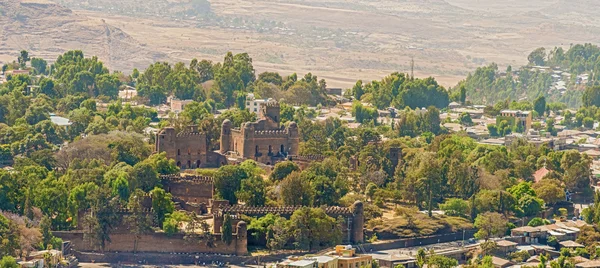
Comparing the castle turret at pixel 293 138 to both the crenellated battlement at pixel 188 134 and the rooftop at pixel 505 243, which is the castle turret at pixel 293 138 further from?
the rooftop at pixel 505 243

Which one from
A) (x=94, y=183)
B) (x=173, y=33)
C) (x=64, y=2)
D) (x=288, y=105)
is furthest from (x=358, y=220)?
(x=64, y=2)

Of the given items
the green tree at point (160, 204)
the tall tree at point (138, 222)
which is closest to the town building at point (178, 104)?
the green tree at point (160, 204)

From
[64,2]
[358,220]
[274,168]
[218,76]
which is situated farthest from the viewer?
[64,2]

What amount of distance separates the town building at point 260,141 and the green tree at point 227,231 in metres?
14.2

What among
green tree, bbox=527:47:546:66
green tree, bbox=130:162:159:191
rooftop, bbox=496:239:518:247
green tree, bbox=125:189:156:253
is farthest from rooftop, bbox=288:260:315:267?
green tree, bbox=527:47:546:66

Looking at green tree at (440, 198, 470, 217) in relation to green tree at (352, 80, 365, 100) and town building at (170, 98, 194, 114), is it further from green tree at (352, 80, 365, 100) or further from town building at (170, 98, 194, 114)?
green tree at (352, 80, 365, 100)

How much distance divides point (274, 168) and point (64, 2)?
119 meters

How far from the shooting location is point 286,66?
157000 millimetres

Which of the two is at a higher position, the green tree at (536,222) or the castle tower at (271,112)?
the castle tower at (271,112)

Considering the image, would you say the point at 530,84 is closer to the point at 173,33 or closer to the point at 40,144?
the point at 173,33

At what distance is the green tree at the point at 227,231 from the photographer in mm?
71500

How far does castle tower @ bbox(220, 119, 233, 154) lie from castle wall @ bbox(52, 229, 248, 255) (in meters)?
15.3

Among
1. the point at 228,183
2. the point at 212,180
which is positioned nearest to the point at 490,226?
the point at 228,183

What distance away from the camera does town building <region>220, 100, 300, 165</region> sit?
86.4m
